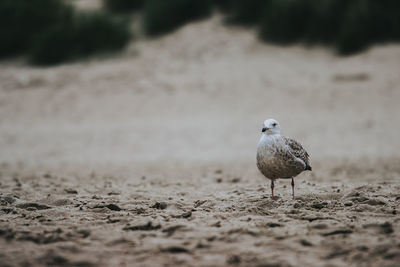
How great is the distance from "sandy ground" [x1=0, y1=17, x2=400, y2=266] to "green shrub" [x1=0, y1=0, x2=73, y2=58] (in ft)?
5.75

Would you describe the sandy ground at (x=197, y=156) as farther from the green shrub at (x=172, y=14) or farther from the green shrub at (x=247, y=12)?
the green shrub at (x=172, y=14)

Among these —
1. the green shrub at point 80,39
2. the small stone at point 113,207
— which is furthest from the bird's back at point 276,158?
the green shrub at point 80,39

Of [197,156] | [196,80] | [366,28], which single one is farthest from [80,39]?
[366,28]

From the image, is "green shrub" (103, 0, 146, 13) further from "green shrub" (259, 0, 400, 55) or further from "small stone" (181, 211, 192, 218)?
"small stone" (181, 211, 192, 218)

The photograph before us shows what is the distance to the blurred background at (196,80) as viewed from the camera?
10.7 metres

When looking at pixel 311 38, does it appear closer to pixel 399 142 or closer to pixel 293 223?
pixel 399 142

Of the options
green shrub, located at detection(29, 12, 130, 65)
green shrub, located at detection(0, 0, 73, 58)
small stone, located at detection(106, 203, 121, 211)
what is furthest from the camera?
green shrub, located at detection(0, 0, 73, 58)

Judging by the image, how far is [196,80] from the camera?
49.3 ft

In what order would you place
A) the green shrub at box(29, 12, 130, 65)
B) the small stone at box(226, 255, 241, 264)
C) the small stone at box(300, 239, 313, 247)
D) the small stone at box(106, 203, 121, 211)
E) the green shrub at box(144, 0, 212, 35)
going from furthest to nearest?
1. the green shrub at box(144, 0, 212, 35)
2. the green shrub at box(29, 12, 130, 65)
3. the small stone at box(106, 203, 121, 211)
4. the small stone at box(300, 239, 313, 247)
5. the small stone at box(226, 255, 241, 264)

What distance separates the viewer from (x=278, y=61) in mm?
16109

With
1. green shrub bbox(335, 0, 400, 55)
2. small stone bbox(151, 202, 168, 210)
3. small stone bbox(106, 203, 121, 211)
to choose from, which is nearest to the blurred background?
green shrub bbox(335, 0, 400, 55)

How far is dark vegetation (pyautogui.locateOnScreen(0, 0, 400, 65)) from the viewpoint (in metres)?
16.2

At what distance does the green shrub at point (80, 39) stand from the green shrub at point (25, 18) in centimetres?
105

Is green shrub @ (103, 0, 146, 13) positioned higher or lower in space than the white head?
higher
